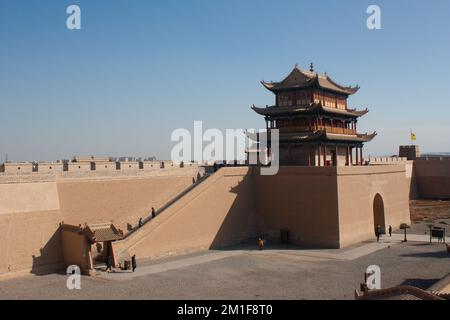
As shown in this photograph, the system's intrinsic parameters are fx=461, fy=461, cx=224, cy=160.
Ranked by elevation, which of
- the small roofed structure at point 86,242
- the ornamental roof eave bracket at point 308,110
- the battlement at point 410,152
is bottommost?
the small roofed structure at point 86,242

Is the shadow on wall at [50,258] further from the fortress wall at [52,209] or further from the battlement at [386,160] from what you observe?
the battlement at [386,160]

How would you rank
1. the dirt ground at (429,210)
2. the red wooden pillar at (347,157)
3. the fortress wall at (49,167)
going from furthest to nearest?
the dirt ground at (429,210) → the red wooden pillar at (347,157) → the fortress wall at (49,167)

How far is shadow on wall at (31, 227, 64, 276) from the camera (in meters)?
23.1

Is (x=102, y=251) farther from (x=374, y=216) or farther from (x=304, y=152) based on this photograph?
(x=374, y=216)

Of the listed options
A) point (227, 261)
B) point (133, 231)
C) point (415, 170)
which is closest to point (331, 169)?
point (227, 261)

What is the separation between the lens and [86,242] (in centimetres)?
2262

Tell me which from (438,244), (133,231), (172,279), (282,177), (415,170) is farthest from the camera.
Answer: (415,170)

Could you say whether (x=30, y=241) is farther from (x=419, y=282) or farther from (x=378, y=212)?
(x=378, y=212)

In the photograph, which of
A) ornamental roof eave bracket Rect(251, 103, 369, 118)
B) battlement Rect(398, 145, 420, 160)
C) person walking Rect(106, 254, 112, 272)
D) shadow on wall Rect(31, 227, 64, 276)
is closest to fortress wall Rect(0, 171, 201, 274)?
shadow on wall Rect(31, 227, 64, 276)

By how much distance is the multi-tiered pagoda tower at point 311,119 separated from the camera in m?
32.4

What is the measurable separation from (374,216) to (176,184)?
47.7ft

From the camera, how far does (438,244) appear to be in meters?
27.9

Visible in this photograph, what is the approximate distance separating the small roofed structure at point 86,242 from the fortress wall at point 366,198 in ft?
44.7

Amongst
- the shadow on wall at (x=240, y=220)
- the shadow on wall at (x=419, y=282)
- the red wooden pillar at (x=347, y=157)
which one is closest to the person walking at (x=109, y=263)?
the shadow on wall at (x=240, y=220)
